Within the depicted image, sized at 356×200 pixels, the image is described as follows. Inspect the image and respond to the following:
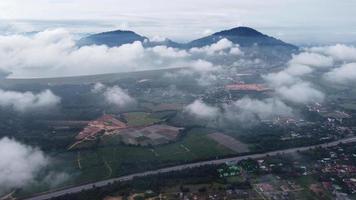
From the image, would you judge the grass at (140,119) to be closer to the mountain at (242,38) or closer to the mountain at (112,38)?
the mountain at (242,38)

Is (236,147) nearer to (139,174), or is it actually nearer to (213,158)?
(213,158)

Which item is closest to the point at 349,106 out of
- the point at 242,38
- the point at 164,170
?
the point at 164,170

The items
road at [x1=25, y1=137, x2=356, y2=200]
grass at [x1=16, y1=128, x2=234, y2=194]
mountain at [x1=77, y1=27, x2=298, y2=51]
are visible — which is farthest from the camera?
mountain at [x1=77, y1=27, x2=298, y2=51]

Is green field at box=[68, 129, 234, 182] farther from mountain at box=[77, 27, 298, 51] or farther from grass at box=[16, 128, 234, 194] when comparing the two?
mountain at box=[77, 27, 298, 51]

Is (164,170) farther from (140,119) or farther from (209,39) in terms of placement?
(209,39)

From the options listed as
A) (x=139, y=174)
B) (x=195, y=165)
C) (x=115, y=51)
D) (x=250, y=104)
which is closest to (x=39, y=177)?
(x=139, y=174)

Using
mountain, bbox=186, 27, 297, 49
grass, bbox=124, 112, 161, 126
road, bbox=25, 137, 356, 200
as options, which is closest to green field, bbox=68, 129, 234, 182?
road, bbox=25, 137, 356, 200
